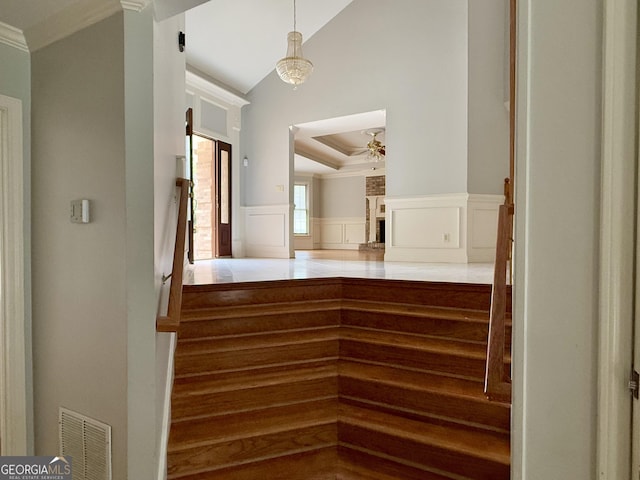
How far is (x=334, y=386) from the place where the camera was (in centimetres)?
262

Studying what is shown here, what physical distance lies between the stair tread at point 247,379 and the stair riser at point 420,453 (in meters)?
0.39

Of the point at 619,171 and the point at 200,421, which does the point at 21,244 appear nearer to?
the point at 200,421

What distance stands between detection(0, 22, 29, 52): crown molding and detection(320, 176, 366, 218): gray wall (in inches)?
393

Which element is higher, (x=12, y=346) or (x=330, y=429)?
(x=12, y=346)

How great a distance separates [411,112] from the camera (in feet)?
18.4

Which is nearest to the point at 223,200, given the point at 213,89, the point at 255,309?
the point at 213,89

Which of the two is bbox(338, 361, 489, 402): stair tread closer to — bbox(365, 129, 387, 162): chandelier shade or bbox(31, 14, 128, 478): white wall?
bbox(31, 14, 128, 478): white wall

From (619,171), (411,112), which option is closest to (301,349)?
(619,171)

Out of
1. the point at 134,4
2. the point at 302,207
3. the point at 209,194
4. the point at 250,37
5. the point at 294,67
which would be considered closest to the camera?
the point at 134,4

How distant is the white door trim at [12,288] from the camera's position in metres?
2.06

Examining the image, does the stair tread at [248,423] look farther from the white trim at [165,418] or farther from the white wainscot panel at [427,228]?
the white wainscot panel at [427,228]

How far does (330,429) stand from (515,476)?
67.8 inches

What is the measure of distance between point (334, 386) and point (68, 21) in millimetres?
2625

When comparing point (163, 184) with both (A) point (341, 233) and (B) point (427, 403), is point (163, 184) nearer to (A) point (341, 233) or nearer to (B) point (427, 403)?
(B) point (427, 403)
